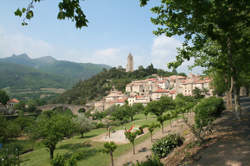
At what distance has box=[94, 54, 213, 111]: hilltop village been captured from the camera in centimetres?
8662

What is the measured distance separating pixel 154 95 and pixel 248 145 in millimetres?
85141

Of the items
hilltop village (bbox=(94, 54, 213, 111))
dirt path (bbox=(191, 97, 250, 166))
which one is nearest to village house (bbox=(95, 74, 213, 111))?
hilltop village (bbox=(94, 54, 213, 111))

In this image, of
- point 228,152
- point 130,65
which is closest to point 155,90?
point 130,65

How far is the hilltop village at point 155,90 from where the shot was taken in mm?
86625

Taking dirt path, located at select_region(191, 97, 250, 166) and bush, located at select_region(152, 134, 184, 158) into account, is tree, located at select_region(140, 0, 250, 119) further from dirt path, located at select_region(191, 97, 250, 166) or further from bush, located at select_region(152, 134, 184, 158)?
bush, located at select_region(152, 134, 184, 158)

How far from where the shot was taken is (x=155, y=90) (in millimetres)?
100062

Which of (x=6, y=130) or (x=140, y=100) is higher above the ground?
(x=140, y=100)

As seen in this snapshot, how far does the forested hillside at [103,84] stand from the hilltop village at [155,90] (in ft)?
49.6

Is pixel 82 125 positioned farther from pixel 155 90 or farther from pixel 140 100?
pixel 155 90

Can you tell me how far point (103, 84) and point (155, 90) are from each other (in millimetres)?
63900

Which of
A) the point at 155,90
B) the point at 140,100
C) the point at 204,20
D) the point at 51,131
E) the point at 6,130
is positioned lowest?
the point at 6,130

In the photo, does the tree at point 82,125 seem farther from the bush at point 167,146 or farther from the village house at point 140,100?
the village house at point 140,100

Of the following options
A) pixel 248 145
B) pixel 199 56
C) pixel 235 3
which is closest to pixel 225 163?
pixel 248 145

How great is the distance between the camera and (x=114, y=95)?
11275cm
